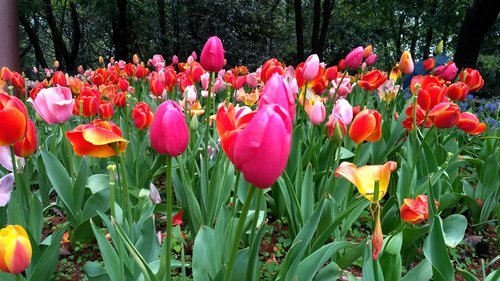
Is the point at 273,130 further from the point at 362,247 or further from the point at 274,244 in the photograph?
the point at 274,244

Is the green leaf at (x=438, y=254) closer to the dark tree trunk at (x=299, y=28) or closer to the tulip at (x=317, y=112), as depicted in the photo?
the tulip at (x=317, y=112)

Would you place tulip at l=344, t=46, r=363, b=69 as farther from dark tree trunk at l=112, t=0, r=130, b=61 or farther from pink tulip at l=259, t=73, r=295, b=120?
dark tree trunk at l=112, t=0, r=130, b=61

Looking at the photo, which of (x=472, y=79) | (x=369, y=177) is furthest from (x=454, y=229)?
(x=472, y=79)

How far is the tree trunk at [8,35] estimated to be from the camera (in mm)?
3867

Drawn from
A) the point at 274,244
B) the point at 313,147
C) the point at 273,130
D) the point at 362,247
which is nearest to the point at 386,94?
the point at 313,147

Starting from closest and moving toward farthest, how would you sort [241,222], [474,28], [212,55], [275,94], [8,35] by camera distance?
[241,222] < [275,94] < [212,55] < [8,35] < [474,28]

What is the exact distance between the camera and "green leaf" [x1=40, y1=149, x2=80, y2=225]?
171 centimetres

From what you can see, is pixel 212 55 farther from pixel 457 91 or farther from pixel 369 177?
pixel 457 91

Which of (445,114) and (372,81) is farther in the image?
(372,81)

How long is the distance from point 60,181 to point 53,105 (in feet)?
1.44

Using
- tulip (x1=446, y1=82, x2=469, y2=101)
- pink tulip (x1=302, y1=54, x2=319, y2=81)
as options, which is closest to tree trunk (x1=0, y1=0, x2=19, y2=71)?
pink tulip (x1=302, y1=54, x2=319, y2=81)

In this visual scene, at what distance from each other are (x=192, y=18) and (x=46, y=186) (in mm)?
9773

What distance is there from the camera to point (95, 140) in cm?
101

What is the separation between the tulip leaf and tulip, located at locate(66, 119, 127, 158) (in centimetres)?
119
